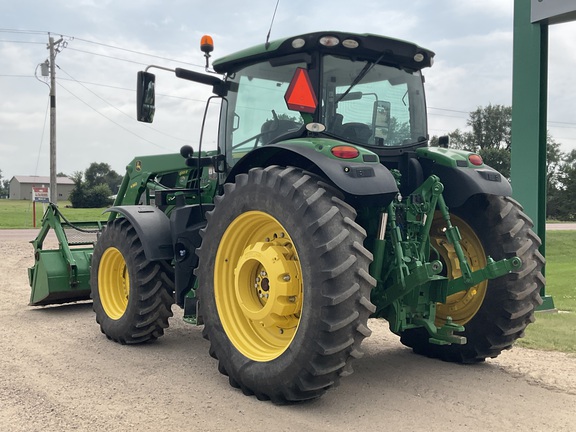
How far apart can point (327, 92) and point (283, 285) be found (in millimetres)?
1583

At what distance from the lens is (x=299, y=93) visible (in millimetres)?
4137

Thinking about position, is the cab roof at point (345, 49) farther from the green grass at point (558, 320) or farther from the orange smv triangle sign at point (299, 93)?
the green grass at point (558, 320)

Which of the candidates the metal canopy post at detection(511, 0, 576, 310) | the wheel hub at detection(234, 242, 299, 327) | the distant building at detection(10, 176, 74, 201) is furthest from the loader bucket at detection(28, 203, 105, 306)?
the distant building at detection(10, 176, 74, 201)

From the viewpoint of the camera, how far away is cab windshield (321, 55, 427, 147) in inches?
178

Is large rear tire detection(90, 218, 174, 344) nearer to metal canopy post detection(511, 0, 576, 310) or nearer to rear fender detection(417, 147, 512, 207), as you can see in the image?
rear fender detection(417, 147, 512, 207)

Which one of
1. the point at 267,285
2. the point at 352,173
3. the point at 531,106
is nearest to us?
the point at 352,173

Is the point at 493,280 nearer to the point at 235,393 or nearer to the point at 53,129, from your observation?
the point at 235,393

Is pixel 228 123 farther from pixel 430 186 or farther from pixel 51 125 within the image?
pixel 51 125

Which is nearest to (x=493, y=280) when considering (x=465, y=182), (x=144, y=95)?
(x=465, y=182)

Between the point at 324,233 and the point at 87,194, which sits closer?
the point at 324,233

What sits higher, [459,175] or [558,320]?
[459,175]

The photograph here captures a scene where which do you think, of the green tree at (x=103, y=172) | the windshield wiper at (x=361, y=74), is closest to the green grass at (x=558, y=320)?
the windshield wiper at (x=361, y=74)

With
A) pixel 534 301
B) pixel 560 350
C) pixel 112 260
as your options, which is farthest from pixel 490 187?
pixel 112 260

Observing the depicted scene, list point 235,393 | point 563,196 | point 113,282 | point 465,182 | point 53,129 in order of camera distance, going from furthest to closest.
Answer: point 563,196 < point 53,129 < point 113,282 < point 465,182 < point 235,393
